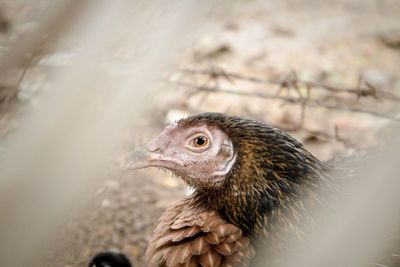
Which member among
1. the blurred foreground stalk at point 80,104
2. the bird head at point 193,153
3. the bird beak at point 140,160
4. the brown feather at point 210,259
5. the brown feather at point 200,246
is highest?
the bird head at point 193,153

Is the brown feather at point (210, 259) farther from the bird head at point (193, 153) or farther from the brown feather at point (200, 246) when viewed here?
the bird head at point (193, 153)

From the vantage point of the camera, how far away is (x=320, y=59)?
14.0 feet

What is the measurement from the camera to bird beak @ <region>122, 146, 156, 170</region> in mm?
1982

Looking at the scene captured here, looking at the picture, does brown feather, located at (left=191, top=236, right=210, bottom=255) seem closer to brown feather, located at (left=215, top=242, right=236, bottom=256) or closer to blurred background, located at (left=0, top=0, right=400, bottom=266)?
brown feather, located at (left=215, top=242, right=236, bottom=256)

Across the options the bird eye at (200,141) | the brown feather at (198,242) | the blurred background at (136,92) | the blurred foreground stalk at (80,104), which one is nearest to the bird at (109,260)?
the blurred background at (136,92)

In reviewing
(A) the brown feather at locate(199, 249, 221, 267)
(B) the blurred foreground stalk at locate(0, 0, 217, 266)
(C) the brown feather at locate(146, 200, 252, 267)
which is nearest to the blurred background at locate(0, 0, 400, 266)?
(B) the blurred foreground stalk at locate(0, 0, 217, 266)

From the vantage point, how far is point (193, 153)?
203cm

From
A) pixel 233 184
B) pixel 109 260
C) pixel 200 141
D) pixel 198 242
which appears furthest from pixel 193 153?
pixel 109 260

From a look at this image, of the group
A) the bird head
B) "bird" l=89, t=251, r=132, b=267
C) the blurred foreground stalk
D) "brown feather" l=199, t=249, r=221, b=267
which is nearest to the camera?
the blurred foreground stalk

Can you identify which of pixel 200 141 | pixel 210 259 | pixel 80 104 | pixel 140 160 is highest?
pixel 200 141

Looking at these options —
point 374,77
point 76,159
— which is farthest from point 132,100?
point 374,77

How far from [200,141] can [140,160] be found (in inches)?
10.0

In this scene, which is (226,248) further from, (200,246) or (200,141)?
(200,141)

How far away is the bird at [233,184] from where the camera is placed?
6.38ft
